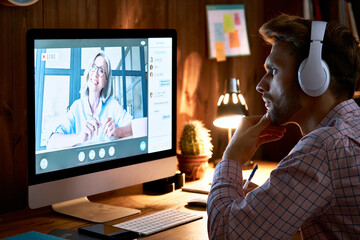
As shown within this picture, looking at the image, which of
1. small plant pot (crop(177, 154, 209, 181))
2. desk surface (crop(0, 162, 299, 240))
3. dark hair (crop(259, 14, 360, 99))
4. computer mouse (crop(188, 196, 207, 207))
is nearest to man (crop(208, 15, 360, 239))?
dark hair (crop(259, 14, 360, 99))

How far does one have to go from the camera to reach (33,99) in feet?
5.07

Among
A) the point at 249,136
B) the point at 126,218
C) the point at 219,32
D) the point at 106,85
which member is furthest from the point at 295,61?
the point at 219,32

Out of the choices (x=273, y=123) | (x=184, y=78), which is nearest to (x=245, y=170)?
(x=184, y=78)

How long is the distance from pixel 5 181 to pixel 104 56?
0.51 meters

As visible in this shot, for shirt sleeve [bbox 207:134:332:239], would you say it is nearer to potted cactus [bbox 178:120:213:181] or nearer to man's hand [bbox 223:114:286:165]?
man's hand [bbox 223:114:286:165]

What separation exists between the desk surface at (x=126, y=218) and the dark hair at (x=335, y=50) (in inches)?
18.2

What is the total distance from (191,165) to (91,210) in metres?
0.55

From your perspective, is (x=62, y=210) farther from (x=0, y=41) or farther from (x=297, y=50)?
(x=297, y=50)

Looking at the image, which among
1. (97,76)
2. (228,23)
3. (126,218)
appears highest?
(228,23)

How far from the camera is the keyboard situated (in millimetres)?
1613

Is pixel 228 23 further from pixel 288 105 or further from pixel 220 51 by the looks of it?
pixel 288 105

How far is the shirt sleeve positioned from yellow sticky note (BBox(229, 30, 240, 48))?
4.74 ft

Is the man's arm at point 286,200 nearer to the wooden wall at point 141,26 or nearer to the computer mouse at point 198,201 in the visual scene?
the computer mouse at point 198,201

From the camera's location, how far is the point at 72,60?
5.42 ft
